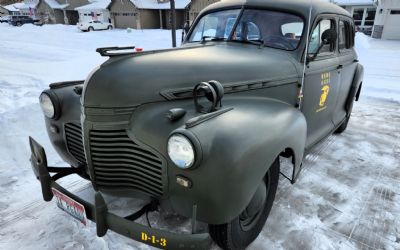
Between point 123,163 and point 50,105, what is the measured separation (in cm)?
106

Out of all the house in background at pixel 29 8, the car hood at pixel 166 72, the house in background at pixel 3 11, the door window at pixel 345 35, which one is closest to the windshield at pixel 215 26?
the car hood at pixel 166 72

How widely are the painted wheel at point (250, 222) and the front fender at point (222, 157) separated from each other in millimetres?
342

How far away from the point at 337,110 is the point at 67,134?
345 cm

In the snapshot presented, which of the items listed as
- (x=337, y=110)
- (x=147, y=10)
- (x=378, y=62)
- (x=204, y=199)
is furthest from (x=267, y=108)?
(x=147, y=10)

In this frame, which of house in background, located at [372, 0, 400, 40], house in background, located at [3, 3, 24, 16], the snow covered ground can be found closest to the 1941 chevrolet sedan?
the snow covered ground

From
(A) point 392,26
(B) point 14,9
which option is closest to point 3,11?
(B) point 14,9

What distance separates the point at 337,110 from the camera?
4.29 meters

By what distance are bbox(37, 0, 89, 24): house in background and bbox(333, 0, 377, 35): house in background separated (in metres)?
34.0

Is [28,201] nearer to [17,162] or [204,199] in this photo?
[17,162]

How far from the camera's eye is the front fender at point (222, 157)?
177 centimetres

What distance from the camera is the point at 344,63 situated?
13.3ft

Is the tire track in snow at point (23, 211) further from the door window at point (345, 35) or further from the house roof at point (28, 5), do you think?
the house roof at point (28, 5)

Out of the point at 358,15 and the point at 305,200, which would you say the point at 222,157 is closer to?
the point at 305,200

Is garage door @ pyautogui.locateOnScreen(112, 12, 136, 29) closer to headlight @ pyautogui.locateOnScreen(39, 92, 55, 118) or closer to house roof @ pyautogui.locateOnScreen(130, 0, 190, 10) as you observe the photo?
house roof @ pyautogui.locateOnScreen(130, 0, 190, 10)
